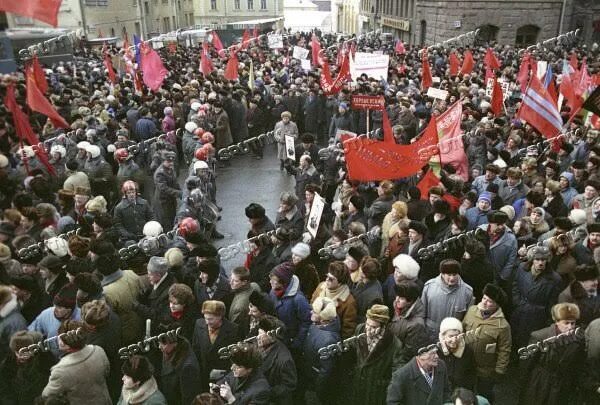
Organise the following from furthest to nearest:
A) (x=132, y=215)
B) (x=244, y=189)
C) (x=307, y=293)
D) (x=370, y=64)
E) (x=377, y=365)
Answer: (x=370, y=64) → (x=244, y=189) → (x=132, y=215) → (x=307, y=293) → (x=377, y=365)

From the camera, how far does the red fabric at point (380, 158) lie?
23.1 feet

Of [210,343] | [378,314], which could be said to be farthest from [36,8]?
[378,314]

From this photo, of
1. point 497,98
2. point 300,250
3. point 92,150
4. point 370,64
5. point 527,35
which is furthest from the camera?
point 527,35

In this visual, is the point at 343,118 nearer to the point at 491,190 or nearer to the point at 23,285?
the point at 491,190

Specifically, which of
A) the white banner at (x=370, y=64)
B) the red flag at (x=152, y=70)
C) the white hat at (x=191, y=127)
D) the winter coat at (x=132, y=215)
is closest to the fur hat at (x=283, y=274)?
the winter coat at (x=132, y=215)

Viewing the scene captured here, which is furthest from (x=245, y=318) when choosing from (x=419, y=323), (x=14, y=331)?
(x=14, y=331)

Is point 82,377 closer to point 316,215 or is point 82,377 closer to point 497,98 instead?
point 316,215

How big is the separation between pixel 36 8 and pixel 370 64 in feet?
36.5

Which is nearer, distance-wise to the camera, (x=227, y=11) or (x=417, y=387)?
(x=417, y=387)

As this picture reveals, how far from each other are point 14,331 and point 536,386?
4276 mm

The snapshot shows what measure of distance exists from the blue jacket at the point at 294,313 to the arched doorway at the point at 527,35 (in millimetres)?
31703

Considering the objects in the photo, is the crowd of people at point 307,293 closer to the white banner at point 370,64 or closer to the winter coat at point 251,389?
the winter coat at point 251,389

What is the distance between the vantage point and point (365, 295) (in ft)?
17.1

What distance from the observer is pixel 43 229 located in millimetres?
6523
